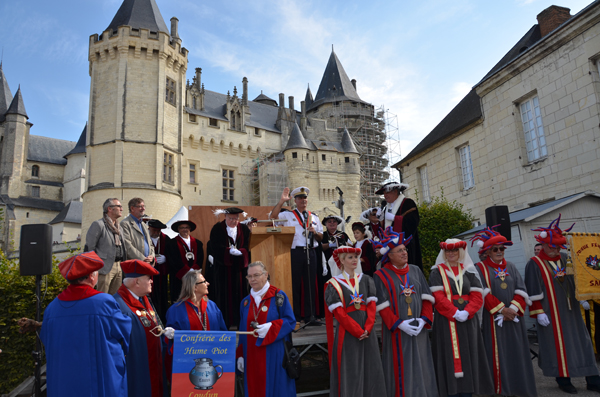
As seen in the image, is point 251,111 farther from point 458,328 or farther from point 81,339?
point 81,339

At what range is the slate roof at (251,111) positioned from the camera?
1474 inches

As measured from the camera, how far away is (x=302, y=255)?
6.16 metres

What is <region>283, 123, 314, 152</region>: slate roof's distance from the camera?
38500 millimetres

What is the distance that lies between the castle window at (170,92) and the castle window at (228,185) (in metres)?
9.05

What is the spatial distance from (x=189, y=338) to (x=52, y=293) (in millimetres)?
3993

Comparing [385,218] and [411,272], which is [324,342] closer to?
[411,272]

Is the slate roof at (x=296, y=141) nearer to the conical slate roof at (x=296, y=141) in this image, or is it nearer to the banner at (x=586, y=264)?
the conical slate roof at (x=296, y=141)

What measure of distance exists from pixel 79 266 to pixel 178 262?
9.15 ft

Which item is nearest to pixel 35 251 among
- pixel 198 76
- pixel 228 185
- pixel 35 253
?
pixel 35 253

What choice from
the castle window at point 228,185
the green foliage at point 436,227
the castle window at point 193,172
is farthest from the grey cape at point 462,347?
the castle window at point 228,185

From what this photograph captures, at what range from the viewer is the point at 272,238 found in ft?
18.2

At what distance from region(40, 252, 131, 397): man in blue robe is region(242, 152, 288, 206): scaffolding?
104 ft

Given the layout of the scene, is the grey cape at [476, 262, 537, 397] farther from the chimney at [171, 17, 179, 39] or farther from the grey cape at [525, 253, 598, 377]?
the chimney at [171, 17, 179, 39]

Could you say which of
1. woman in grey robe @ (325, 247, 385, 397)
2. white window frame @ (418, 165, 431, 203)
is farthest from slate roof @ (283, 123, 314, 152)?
woman in grey robe @ (325, 247, 385, 397)
